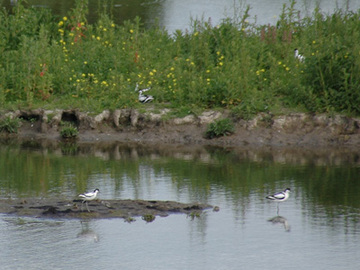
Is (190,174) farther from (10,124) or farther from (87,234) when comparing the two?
(10,124)

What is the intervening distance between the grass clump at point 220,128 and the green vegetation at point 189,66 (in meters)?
0.36

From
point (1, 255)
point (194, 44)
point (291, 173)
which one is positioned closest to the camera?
point (1, 255)

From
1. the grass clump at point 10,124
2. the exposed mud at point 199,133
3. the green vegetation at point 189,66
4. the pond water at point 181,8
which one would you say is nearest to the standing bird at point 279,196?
the exposed mud at point 199,133

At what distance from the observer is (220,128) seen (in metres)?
20.8

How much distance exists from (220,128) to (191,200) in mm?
5482

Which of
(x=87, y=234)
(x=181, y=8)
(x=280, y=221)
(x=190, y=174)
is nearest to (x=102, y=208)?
(x=87, y=234)

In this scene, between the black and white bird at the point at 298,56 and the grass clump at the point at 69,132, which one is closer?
the grass clump at the point at 69,132

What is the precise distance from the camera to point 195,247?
12953 millimetres

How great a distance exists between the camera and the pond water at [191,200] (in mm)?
12492

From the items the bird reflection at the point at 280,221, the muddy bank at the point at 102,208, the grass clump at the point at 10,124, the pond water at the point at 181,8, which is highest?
the pond water at the point at 181,8

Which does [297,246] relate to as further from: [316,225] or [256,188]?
[256,188]

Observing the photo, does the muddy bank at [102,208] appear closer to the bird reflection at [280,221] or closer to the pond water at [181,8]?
the bird reflection at [280,221]

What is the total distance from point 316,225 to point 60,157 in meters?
7.33

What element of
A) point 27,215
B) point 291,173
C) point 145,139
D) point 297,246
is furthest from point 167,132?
point 297,246
